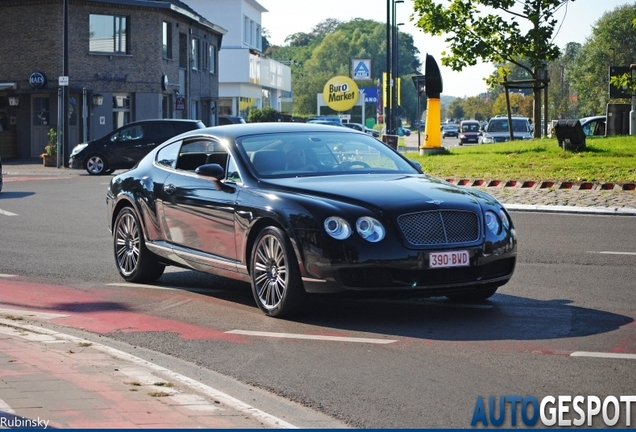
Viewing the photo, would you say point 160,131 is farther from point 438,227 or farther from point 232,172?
point 438,227

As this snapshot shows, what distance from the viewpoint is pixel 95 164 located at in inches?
1448

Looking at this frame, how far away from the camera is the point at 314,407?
6.43 meters

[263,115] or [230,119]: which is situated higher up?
[263,115]

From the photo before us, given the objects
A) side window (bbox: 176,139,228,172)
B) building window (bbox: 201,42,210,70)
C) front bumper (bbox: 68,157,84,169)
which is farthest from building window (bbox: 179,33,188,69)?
side window (bbox: 176,139,228,172)

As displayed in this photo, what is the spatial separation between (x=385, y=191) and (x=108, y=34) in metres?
44.7

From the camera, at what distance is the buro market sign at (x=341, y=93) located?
58.6 meters

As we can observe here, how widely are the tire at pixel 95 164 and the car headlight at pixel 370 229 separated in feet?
94.0

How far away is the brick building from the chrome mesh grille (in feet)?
128

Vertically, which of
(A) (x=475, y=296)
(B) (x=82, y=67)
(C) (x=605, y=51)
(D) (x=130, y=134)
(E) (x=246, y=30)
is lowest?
(A) (x=475, y=296)

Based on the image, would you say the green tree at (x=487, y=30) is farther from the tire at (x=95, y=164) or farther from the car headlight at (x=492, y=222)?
the car headlight at (x=492, y=222)

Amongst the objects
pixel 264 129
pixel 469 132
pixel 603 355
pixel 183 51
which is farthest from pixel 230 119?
pixel 603 355

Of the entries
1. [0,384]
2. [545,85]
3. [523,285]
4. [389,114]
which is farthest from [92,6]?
[0,384]

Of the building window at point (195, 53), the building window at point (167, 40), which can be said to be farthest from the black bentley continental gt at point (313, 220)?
the building window at point (195, 53)

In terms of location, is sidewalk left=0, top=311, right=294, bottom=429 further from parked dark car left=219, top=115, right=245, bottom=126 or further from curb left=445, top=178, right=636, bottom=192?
parked dark car left=219, top=115, right=245, bottom=126
